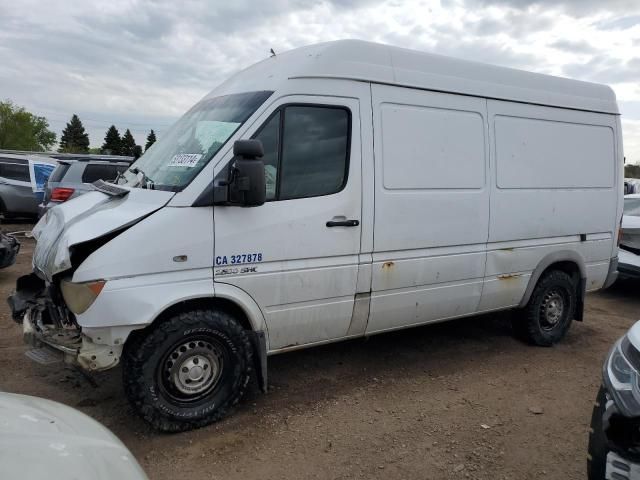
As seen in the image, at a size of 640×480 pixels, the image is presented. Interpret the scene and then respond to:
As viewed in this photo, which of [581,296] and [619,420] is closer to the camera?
[619,420]

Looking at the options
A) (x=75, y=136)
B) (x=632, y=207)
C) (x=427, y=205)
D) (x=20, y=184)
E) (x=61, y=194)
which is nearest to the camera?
(x=427, y=205)

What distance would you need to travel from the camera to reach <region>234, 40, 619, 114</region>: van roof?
4.17 m

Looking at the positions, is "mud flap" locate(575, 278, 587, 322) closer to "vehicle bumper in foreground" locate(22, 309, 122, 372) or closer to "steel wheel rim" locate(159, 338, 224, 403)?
"steel wheel rim" locate(159, 338, 224, 403)

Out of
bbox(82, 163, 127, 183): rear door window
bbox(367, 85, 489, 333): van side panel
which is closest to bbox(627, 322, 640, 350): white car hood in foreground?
bbox(367, 85, 489, 333): van side panel

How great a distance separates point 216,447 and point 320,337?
45.5 inches

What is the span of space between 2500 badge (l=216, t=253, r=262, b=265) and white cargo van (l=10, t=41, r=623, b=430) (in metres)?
0.01

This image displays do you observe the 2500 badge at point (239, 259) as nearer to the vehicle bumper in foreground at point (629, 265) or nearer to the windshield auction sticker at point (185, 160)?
the windshield auction sticker at point (185, 160)

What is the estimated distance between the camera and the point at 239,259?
12.5 ft

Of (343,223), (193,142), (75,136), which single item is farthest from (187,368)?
(75,136)

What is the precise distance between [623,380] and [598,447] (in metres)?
0.35

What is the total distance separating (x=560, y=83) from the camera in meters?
5.60

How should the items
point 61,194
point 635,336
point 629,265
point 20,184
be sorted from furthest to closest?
point 20,184 < point 61,194 < point 629,265 < point 635,336

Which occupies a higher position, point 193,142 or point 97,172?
point 97,172

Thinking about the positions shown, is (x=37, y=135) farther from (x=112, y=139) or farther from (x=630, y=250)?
(x=630, y=250)
